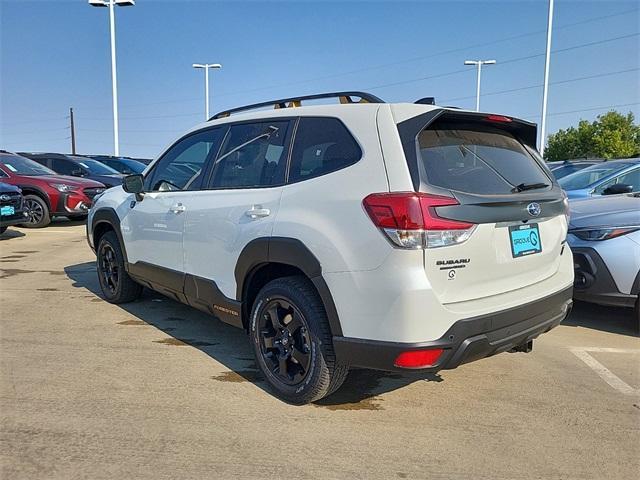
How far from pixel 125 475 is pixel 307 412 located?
107 cm

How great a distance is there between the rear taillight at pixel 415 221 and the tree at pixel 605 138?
4962 cm

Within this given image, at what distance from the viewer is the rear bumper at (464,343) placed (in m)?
2.52

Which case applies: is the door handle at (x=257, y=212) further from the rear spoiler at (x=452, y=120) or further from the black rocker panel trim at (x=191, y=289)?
the rear spoiler at (x=452, y=120)

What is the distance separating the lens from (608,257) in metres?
4.37

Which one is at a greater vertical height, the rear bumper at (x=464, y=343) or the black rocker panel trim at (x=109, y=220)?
the black rocker panel trim at (x=109, y=220)

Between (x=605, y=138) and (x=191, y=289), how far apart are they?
178 ft

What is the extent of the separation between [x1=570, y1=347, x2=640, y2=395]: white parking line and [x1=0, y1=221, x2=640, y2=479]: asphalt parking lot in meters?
0.02

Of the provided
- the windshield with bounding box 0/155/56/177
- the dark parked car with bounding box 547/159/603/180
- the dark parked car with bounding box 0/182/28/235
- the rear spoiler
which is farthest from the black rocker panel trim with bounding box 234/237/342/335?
the windshield with bounding box 0/155/56/177

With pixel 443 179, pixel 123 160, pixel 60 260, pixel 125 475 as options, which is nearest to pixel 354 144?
pixel 443 179

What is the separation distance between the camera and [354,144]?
2762 millimetres

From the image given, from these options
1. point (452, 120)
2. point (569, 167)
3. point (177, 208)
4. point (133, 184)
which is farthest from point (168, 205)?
point (569, 167)

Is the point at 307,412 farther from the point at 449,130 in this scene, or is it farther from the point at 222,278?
the point at 449,130

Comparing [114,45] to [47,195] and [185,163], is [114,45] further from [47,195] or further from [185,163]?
[185,163]

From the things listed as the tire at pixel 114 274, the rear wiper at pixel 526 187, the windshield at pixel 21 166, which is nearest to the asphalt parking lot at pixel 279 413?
the tire at pixel 114 274
